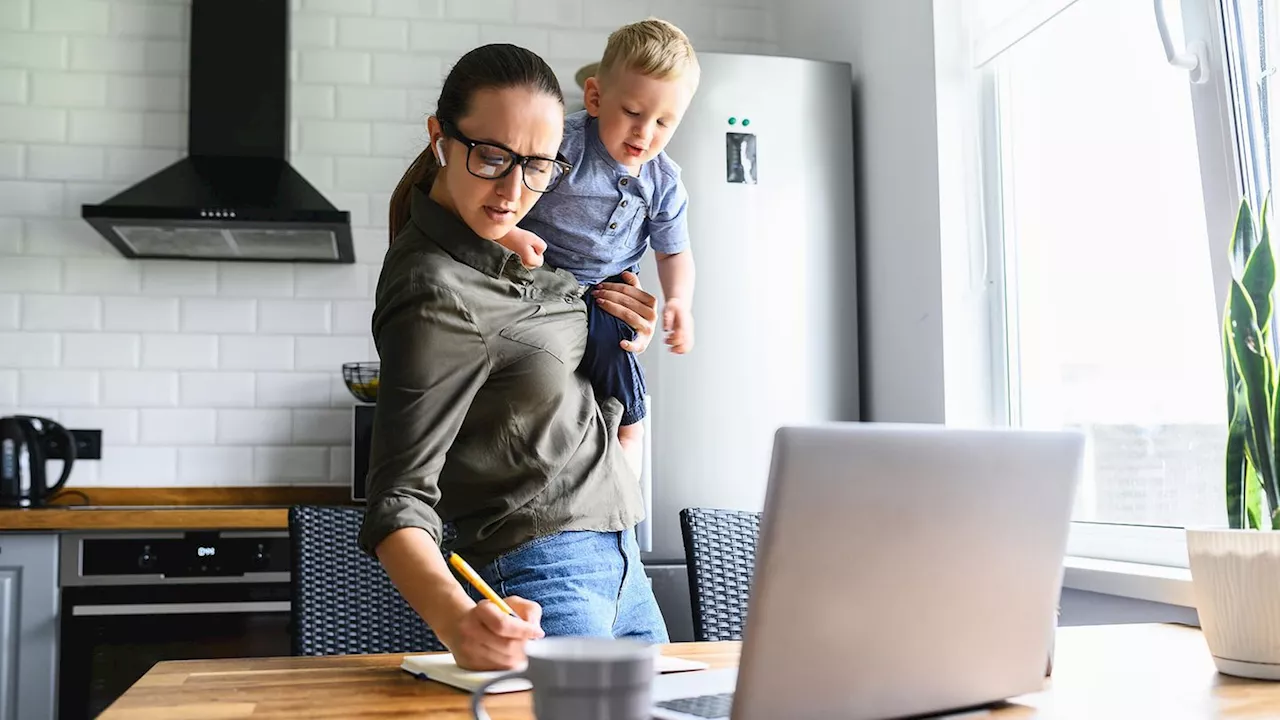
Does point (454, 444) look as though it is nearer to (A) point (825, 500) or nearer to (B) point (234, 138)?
(A) point (825, 500)

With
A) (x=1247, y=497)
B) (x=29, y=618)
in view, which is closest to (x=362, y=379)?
(x=29, y=618)

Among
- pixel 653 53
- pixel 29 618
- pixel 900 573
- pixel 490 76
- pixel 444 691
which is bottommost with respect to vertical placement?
pixel 29 618

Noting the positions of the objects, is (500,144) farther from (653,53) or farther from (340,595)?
(340,595)

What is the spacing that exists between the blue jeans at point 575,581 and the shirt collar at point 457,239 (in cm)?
31

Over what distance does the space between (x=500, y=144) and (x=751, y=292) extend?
5.94 feet

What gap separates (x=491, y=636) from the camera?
108 centimetres

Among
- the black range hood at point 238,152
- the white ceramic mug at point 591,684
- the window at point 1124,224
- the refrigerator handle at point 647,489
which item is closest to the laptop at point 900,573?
the white ceramic mug at point 591,684

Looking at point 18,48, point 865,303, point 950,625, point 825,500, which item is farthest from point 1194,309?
point 18,48

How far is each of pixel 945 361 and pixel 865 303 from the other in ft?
1.54

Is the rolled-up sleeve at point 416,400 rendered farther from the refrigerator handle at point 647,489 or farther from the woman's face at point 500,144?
the refrigerator handle at point 647,489

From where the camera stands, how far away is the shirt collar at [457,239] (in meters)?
1.29

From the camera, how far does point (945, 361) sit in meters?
2.74

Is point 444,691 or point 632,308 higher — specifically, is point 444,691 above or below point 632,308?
below

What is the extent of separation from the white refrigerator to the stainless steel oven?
3.14ft
